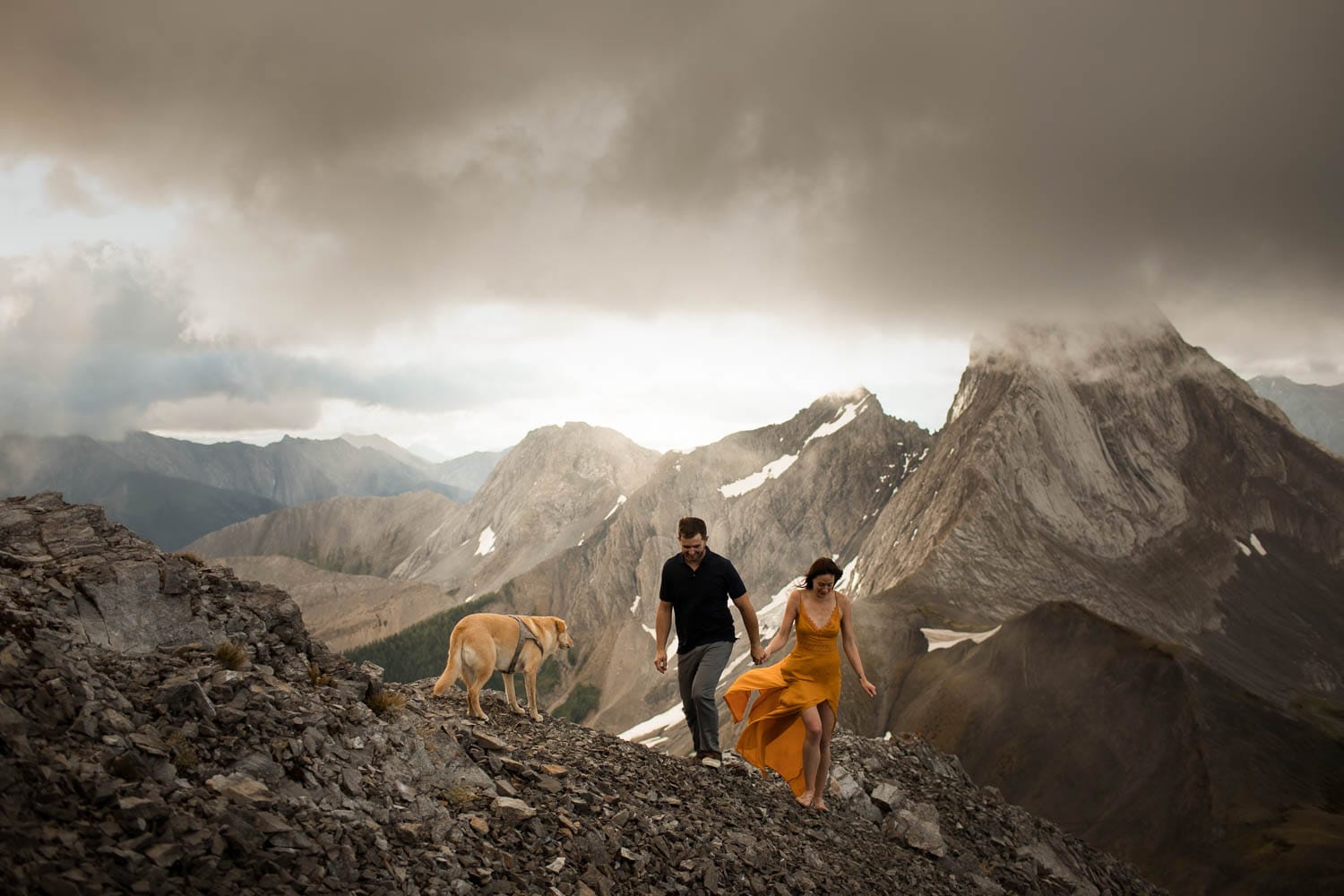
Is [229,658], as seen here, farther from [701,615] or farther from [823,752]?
[823,752]


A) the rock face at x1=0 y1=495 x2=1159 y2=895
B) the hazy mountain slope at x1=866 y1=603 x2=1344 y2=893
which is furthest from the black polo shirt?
the hazy mountain slope at x1=866 y1=603 x2=1344 y2=893

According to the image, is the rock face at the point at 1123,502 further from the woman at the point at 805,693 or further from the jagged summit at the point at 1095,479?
the woman at the point at 805,693

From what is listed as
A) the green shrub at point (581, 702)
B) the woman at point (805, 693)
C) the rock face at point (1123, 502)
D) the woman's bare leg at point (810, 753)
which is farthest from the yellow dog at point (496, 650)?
the green shrub at point (581, 702)

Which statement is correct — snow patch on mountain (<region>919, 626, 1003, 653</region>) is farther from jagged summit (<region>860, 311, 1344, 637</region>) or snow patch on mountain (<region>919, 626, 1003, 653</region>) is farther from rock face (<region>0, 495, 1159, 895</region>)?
rock face (<region>0, 495, 1159, 895</region>)

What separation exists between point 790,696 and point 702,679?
1420 mm

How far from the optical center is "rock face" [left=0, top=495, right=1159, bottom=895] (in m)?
5.26

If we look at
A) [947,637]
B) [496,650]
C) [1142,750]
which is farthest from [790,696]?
[947,637]

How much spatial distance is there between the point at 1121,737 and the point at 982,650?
15971 mm

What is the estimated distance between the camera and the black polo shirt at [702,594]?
11.4m

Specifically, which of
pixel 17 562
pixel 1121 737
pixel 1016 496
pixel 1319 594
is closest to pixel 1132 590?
pixel 1016 496

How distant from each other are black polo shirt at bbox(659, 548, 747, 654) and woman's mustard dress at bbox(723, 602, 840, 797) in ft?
3.03

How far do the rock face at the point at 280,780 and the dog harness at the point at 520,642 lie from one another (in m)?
1.13

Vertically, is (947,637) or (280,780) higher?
(280,780)

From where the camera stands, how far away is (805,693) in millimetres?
11383
